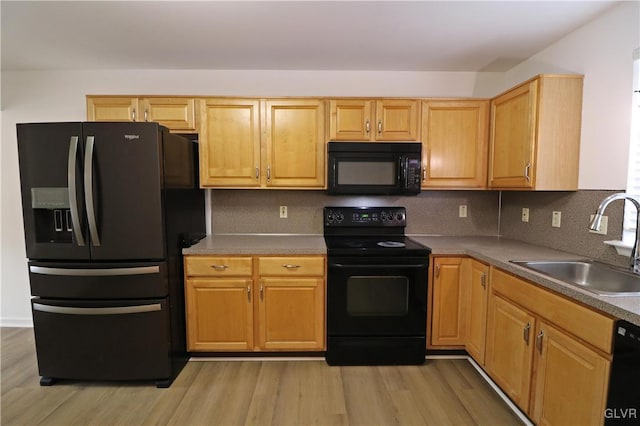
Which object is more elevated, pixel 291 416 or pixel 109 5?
pixel 109 5

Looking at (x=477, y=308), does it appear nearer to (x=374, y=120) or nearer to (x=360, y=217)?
(x=360, y=217)

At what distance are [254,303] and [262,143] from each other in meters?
1.27

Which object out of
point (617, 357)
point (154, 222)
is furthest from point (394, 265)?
point (154, 222)

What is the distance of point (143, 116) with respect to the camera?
2416mm

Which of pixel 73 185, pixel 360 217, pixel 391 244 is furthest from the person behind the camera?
pixel 360 217

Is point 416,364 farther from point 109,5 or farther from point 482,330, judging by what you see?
point 109,5

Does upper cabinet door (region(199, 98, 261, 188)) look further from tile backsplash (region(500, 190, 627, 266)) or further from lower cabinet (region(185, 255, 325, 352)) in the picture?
tile backsplash (region(500, 190, 627, 266))

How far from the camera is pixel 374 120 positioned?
244 cm

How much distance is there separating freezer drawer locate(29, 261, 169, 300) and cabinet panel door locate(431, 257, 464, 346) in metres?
1.99

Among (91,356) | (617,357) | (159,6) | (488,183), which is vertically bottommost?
Answer: (91,356)

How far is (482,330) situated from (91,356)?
8.76ft

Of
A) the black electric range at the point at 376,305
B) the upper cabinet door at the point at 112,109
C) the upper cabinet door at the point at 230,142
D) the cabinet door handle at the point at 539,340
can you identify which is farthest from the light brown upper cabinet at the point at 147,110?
the cabinet door handle at the point at 539,340

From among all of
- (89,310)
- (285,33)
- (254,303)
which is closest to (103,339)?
→ (89,310)

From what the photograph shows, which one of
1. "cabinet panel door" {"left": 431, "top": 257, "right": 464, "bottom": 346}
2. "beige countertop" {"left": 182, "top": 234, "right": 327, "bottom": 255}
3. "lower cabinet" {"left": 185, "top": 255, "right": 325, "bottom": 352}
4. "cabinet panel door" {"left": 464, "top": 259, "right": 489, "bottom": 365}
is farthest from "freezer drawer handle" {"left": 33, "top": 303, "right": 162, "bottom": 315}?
"cabinet panel door" {"left": 464, "top": 259, "right": 489, "bottom": 365}
